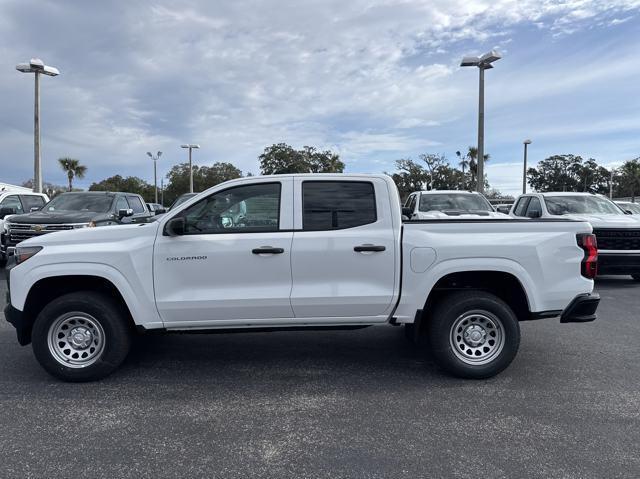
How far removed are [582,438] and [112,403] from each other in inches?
141

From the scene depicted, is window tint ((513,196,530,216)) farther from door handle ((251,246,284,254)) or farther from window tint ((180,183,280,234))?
door handle ((251,246,284,254))

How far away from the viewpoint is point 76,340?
4594 mm

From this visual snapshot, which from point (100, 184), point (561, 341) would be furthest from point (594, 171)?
point (561, 341)

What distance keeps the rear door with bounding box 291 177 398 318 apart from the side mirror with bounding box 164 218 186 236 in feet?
3.24

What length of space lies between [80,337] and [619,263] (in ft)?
30.4

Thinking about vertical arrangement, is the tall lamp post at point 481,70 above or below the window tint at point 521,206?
above

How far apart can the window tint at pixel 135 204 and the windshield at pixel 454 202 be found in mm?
7110

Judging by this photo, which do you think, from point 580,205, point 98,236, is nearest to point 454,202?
point 580,205

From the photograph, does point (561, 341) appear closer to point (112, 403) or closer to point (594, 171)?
point (112, 403)

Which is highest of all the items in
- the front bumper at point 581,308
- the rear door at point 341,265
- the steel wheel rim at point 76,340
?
the rear door at point 341,265

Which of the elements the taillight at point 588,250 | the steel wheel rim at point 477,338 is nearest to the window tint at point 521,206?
the taillight at point 588,250

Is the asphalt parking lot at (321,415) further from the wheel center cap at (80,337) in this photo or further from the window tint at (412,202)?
the window tint at (412,202)

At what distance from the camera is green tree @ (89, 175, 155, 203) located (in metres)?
85.9

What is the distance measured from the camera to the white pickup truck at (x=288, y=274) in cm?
449
